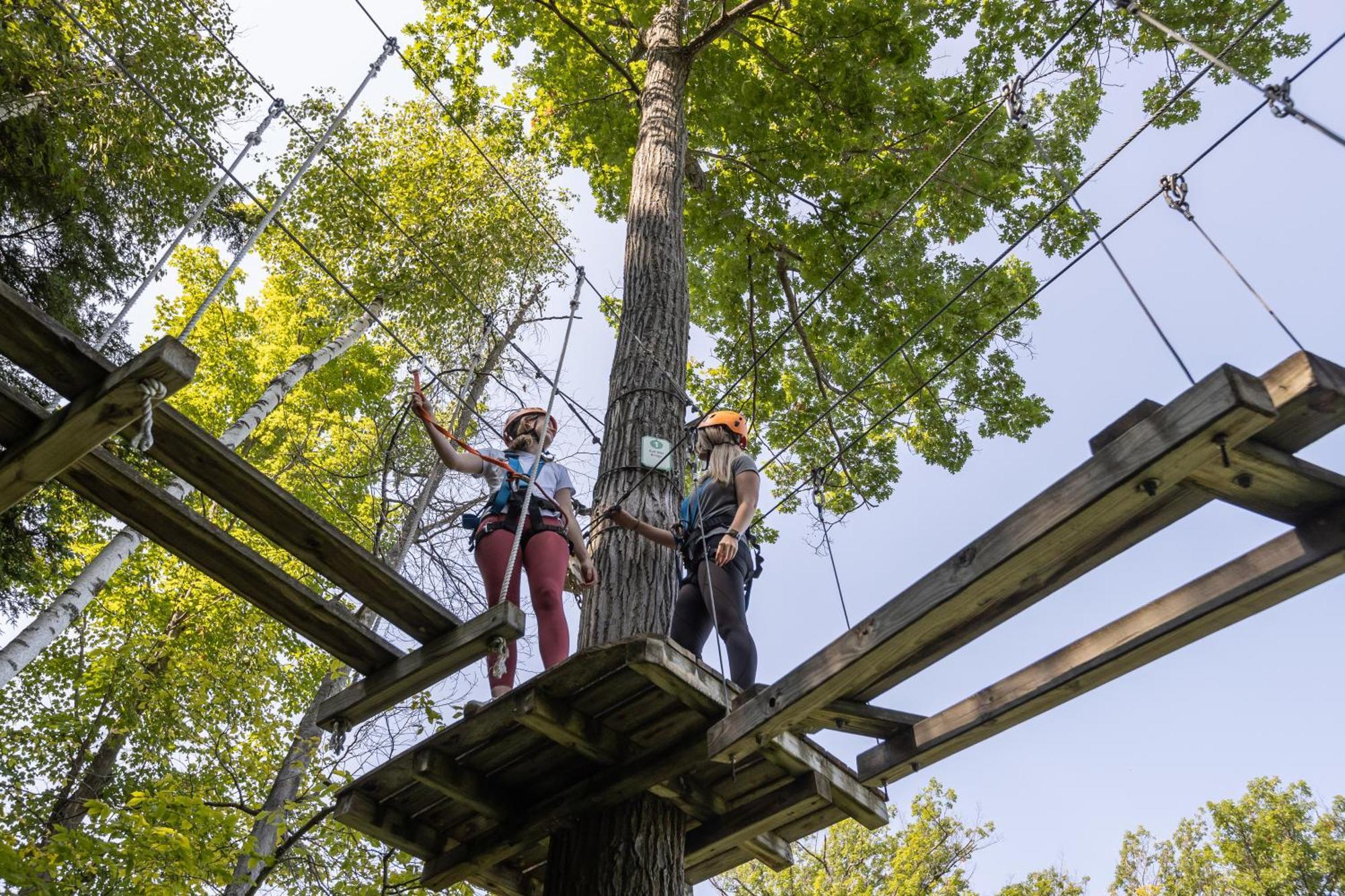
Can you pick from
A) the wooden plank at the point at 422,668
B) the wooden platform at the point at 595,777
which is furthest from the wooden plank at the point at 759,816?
the wooden plank at the point at 422,668

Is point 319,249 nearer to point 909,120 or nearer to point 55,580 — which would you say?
point 55,580

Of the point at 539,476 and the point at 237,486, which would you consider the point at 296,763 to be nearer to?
the point at 539,476

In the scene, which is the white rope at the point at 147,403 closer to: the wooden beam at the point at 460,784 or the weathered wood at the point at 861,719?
the wooden beam at the point at 460,784

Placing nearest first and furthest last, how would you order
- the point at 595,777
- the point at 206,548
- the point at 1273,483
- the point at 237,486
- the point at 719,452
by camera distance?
1. the point at 1273,483
2. the point at 237,486
3. the point at 206,548
4. the point at 595,777
5. the point at 719,452

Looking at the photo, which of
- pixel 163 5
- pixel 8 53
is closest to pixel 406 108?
pixel 163 5

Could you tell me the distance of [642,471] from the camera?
4449 millimetres

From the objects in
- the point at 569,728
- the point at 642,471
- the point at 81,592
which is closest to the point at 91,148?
the point at 81,592

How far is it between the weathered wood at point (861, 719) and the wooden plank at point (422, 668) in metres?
1.03

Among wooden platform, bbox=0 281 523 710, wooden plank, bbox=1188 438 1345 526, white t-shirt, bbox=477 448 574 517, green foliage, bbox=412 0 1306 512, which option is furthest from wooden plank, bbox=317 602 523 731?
green foliage, bbox=412 0 1306 512

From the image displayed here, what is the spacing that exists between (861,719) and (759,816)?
60cm

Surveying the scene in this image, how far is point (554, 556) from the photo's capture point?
3.92 metres

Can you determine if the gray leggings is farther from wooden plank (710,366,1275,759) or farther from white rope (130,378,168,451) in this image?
white rope (130,378,168,451)

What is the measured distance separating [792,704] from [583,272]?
2960 mm

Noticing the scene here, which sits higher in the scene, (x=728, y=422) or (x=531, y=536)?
(x=728, y=422)
